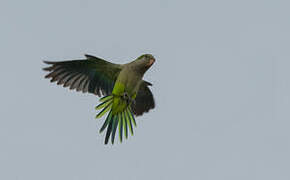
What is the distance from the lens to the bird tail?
31.5 ft

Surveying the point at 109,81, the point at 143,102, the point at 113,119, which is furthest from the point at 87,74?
the point at 143,102

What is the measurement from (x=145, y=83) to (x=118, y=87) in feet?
6.49

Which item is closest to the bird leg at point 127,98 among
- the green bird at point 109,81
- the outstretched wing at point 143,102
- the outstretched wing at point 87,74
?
the green bird at point 109,81

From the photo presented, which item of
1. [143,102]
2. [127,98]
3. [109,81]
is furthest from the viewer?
[143,102]

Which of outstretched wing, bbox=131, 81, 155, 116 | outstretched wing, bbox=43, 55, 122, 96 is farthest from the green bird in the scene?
outstretched wing, bbox=131, 81, 155, 116

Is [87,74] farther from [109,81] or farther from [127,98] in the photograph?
[127,98]

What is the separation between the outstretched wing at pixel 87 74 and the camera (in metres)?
10.0

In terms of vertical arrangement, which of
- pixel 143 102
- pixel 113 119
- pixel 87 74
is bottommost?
pixel 113 119

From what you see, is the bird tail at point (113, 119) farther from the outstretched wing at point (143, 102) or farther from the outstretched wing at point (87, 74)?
the outstretched wing at point (143, 102)

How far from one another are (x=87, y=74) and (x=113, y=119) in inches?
50.3

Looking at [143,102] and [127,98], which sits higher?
[143,102]

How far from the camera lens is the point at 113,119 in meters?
9.81

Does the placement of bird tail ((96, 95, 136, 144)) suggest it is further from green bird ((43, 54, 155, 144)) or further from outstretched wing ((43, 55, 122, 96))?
outstretched wing ((43, 55, 122, 96))

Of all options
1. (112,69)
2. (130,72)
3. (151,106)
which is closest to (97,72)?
(112,69)
